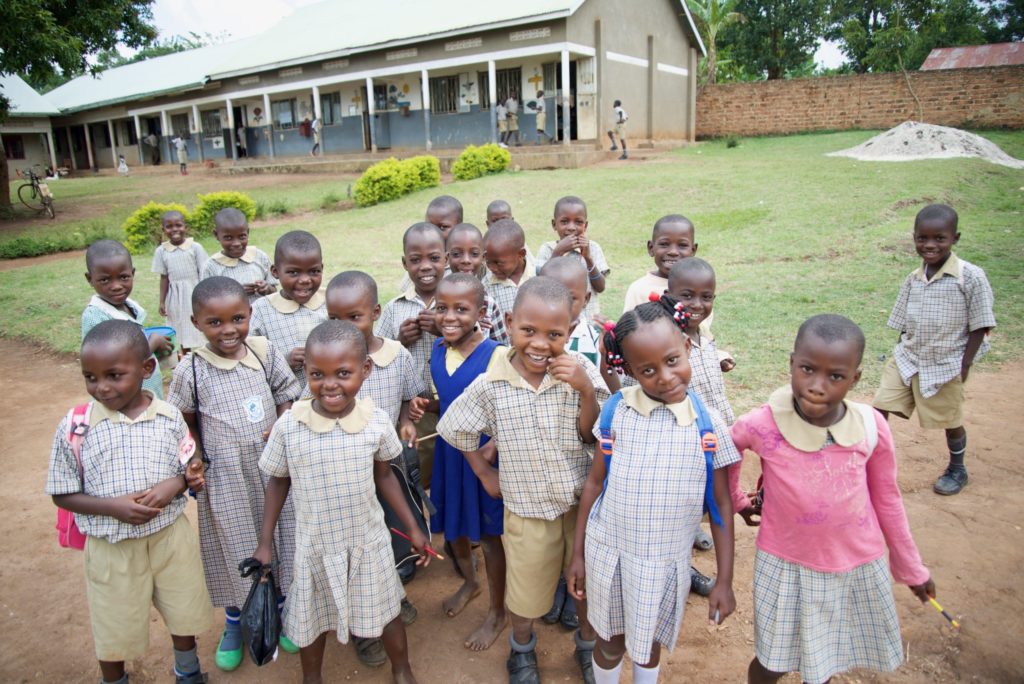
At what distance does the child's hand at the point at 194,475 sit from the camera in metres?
2.35

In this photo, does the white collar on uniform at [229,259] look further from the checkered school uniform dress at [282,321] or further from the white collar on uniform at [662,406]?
the white collar on uniform at [662,406]

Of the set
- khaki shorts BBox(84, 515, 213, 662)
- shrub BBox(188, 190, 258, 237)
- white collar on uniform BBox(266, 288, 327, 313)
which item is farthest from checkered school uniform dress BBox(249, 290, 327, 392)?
shrub BBox(188, 190, 258, 237)

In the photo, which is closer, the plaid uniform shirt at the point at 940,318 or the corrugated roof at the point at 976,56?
the plaid uniform shirt at the point at 940,318

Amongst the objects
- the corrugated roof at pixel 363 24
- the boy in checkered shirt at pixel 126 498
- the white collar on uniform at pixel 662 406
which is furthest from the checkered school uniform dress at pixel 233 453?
the corrugated roof at pixel 363 24

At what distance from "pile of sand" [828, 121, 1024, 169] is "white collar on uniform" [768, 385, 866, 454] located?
13337 mm

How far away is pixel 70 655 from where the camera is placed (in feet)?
9.23

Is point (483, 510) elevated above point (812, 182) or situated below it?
below

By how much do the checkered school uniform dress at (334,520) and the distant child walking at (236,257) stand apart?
7.54 ft

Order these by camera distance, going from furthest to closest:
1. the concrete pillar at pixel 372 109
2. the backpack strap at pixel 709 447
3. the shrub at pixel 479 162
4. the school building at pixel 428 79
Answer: the concrete pillar at pixel 372 109
the school building at pixel 428 79
the shrub at pixel 479 162
the backpack strap at pixel 709 447

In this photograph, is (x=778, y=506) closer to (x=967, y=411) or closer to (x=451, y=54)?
(x=967, y=411)

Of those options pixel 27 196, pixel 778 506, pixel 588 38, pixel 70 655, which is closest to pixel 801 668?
pixel 778 506

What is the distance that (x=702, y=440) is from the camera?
2.10 metres

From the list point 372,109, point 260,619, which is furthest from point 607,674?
point 372,109

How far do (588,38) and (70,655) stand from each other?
1833cm
